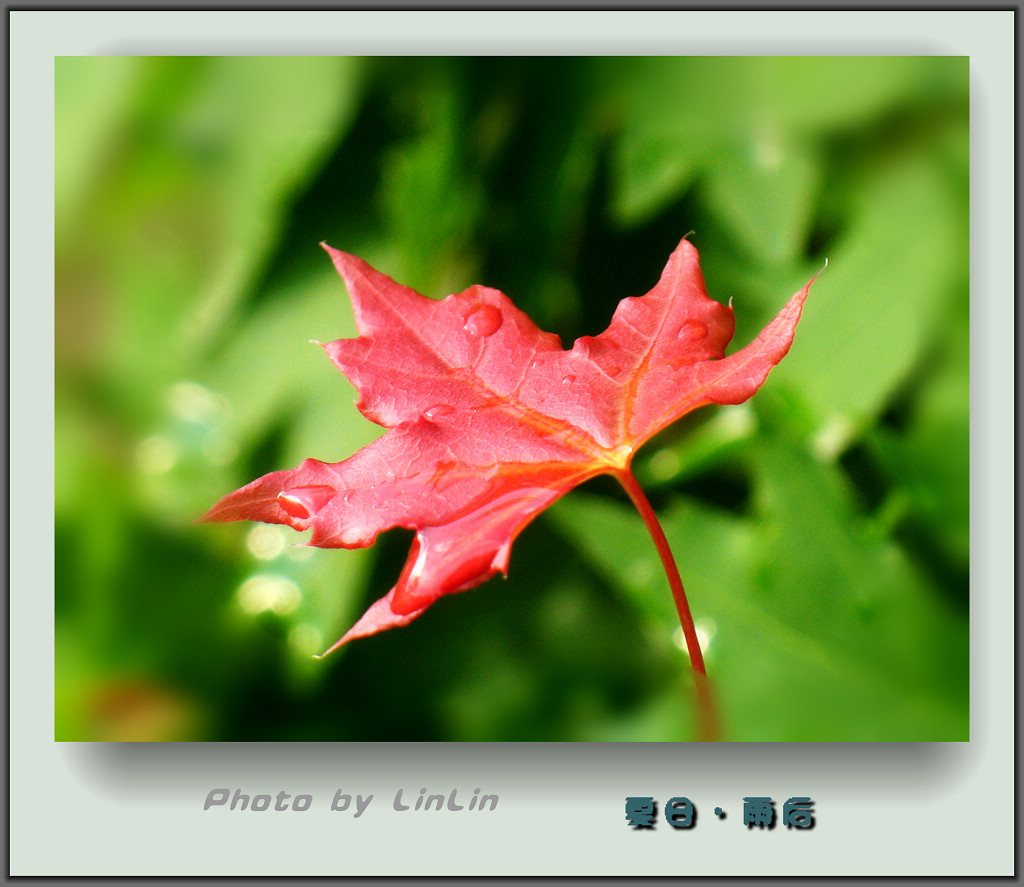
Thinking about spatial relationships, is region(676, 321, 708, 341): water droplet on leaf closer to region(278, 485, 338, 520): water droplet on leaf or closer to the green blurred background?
region(278, 485, 338, 520): water droplet on leaf

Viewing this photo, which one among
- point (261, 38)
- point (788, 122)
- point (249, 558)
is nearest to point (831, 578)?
point (788, 122)

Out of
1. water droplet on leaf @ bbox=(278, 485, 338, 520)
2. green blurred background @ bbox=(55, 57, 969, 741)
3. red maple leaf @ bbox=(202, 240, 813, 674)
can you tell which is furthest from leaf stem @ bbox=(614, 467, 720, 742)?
green blurred background @ bbox=(55, 57, 969, 741)

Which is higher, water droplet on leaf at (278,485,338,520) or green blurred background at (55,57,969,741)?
green blurred background at (55,57,969,741)

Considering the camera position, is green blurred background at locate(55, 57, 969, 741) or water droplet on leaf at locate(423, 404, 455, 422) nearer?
water droplet on leaf at locate(423, 404, 455, 422)

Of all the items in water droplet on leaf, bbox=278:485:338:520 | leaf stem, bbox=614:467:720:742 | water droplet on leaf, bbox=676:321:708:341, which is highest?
water droplet on leaf, bbox=676:321:708:341

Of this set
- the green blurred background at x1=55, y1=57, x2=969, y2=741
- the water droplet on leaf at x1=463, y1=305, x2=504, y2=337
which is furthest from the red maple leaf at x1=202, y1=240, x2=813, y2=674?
the green blurred background at x1=55, y1=57, x2=969, y2=741

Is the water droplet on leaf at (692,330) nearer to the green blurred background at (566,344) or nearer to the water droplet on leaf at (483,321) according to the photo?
the water droplet on leaf at (483,321)

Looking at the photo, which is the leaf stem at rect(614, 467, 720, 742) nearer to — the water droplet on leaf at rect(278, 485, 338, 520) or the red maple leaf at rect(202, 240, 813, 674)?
the red maple leaf at rect(202, 240, 813, 674)
